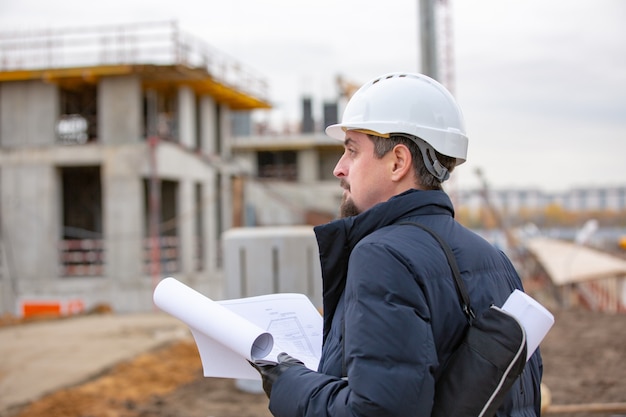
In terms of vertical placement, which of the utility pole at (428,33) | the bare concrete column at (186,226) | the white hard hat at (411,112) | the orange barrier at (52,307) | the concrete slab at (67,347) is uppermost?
the utility pole at (428,33)

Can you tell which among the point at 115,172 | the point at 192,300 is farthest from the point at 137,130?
the point at 192,300

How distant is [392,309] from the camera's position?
157 cm

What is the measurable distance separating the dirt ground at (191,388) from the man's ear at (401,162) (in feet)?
15.8

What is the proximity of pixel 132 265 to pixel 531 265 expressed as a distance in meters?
21.6

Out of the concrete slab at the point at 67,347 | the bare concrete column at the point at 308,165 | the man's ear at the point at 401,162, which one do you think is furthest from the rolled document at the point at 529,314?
the bare concrete column at the point at 308,165

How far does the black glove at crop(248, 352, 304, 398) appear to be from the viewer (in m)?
1.82

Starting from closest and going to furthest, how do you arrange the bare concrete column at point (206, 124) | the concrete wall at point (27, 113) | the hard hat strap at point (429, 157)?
the hard hat strap at point (429, 157)
the concrete wall at point (27, 113)
the bare concrete column at point (206, 124)

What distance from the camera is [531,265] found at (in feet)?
114

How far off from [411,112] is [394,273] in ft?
1.79

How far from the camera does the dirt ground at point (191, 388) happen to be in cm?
693

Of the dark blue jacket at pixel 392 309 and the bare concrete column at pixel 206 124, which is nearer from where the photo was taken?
the dark blue jacket at pixel 392 309

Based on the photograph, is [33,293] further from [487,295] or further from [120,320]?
[487,295]

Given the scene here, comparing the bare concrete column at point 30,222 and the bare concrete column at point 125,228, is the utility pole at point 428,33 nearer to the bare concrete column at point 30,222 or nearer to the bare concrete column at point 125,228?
the bare concrete column at point 125,228

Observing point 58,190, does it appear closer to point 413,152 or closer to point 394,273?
point 413,152
